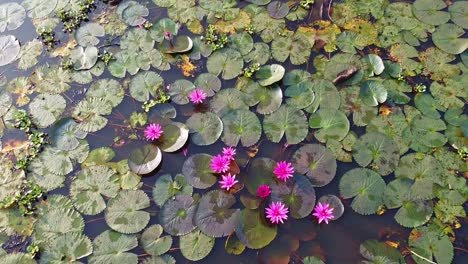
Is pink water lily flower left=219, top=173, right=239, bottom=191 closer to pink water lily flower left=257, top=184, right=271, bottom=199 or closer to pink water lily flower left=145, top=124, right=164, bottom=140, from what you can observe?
pink water lily flower left=257, top=184, right=271, bottom=199

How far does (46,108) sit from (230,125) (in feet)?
5.81

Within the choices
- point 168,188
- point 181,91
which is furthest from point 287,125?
point 168,188

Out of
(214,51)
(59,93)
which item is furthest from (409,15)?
(59,93)

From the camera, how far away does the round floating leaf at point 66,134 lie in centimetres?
375

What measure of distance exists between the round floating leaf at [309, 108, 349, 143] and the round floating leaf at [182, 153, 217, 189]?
3.19 feet

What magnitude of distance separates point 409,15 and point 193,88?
240cm

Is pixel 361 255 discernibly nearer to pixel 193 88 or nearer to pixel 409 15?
pixel 193 88

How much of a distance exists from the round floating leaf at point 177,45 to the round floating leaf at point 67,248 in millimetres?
2006

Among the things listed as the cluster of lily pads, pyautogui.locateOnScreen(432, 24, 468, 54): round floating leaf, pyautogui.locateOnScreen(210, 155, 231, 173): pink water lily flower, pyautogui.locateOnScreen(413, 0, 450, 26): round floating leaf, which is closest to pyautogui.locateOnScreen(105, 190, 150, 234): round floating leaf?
the cluster of lily pads

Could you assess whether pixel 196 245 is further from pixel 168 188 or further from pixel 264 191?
pixel 264 191

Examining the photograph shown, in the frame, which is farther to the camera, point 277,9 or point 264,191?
point 277,9

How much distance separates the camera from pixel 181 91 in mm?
4000

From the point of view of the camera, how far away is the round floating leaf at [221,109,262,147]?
3.67 meters

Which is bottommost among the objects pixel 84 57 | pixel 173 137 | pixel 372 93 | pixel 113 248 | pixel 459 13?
pixel 113 248
